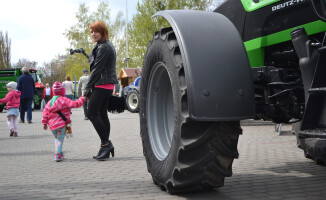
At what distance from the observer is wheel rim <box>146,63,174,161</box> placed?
3.84 m

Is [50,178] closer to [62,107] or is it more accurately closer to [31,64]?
[62,107]

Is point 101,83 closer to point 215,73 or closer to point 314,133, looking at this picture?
point 215,73

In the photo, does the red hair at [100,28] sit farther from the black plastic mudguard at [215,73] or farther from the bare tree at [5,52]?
the bare tree at [5,52]

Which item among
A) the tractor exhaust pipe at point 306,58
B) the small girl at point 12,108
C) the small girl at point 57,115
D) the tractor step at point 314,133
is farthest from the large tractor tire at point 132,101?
the tractor step at point 314,133

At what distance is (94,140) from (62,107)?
2588 mm

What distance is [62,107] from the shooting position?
6.08m

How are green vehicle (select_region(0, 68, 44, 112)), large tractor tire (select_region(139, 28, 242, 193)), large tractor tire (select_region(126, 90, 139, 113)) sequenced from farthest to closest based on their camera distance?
green vehicle (select_region(0, 68, 44, 112)) < large tractor tire (select_region(126, 90, 139, 113)) < large tractor tire (select_region(139, 28, 242, 193))

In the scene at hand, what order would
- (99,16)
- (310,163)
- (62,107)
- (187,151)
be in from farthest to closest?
(99,16)
(62,107)
(310,163)
(187,151)

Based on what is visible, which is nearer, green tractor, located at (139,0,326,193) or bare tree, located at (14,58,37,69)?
green tractor, located at (139,0,326,193)

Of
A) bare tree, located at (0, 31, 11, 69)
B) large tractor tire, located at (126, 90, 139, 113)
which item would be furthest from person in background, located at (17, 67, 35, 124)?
bare tree, located at (0, 31, 11, 69)

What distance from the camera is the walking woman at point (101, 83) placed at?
5805mm

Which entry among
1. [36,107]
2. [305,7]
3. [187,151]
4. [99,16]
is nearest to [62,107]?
[187,151]

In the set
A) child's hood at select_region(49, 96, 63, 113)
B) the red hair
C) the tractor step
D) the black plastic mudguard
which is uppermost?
the red hair

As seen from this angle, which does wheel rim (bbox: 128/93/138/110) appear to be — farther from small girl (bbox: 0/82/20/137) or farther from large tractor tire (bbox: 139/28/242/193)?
large tractor tire (bbox: 139/28/242/193)
